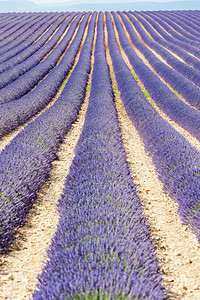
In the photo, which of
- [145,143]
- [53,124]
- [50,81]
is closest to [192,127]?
[145,143]

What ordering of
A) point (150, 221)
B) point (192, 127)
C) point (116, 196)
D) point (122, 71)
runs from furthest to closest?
point (122, 71)
point (192, 127)
point (150, 221)
point (116, 196)

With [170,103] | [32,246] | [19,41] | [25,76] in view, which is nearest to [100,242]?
[32,246]

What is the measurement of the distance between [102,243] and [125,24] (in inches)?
1266

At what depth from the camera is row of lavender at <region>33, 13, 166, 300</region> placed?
1850mm

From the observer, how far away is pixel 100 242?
2365 mm

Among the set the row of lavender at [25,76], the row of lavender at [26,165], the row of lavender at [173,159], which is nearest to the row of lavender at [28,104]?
the row of lavender at [25,76]

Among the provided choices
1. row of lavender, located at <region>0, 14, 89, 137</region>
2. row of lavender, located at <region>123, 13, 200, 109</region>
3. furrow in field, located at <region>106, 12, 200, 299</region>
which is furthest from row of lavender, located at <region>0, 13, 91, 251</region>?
row of lavender, located at <region>123, 13, 200, 109</region>

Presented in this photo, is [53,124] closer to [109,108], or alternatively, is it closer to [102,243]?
[109,108]

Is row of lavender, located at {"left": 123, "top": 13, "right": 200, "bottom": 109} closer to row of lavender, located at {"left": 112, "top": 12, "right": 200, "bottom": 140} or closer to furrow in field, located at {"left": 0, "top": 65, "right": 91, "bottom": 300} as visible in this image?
row of lavender, located at {"left": 112, "top": 12, "right": 200, "bottom": 140}

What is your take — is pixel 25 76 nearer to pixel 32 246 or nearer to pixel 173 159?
pixel 173 159

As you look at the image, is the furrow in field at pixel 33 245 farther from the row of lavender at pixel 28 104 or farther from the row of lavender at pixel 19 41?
the row of lavender at pixel 19 41

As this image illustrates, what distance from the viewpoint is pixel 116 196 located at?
3303mm

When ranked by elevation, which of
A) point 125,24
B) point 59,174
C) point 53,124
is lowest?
point 59,174

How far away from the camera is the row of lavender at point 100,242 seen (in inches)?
72.8
